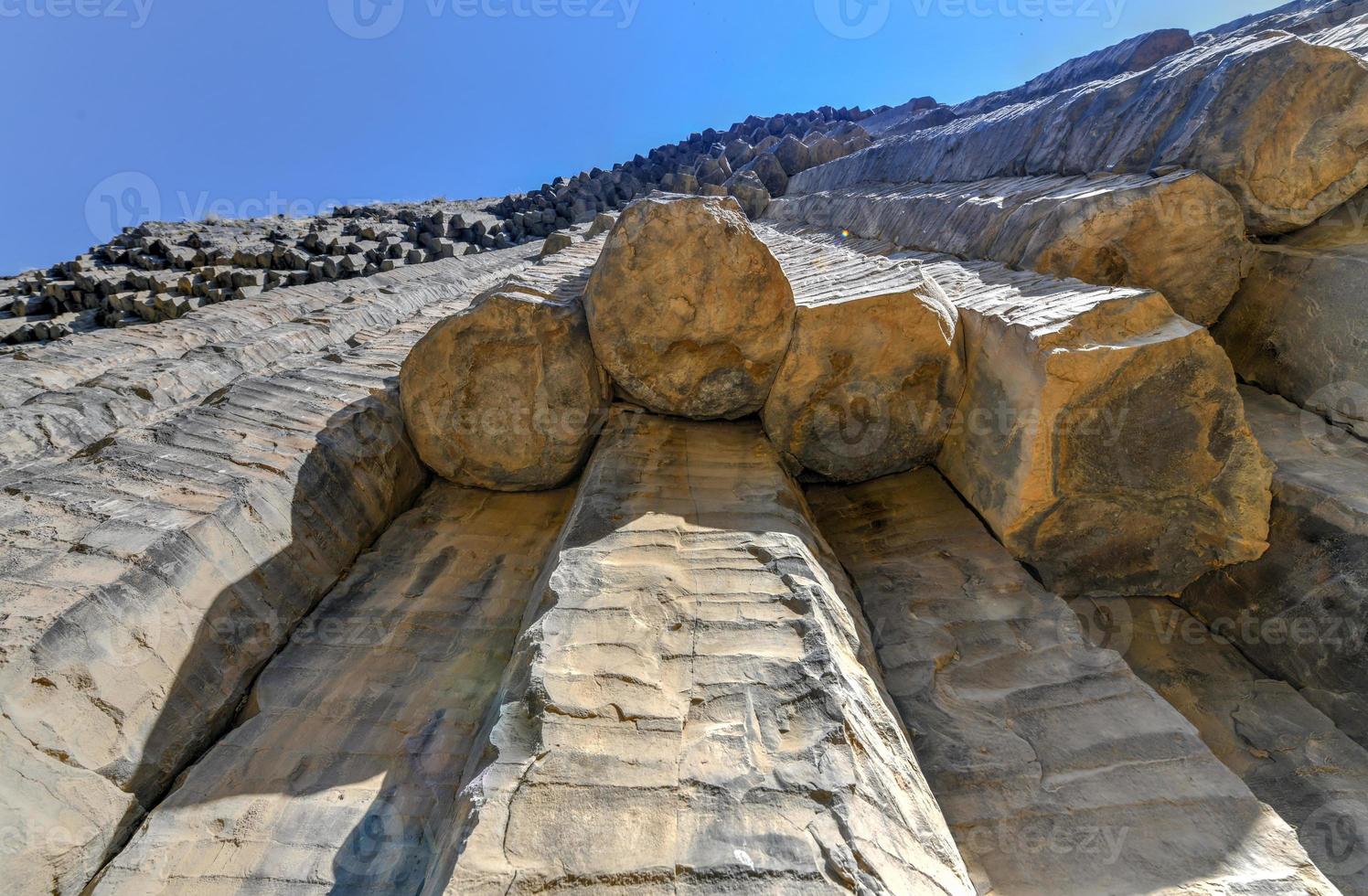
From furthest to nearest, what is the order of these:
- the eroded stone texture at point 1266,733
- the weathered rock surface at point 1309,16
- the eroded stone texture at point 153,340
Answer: the weathered rock surface at point 1309,16 → the eroded stone texture at point 153,340 → the eroded stone texture at point 1266,733

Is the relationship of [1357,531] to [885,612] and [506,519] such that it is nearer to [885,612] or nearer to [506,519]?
[885,612]

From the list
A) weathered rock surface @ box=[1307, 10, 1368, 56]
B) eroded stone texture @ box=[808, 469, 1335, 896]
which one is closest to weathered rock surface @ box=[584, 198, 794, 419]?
eroded stone texture @ box=[808, 469, 1335, 896]

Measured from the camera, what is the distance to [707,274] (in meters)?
2.73

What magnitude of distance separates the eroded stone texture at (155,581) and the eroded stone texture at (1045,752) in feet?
6.83

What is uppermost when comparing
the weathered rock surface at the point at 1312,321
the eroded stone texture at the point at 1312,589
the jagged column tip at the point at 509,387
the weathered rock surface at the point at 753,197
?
the weathered rock surface at the point at 753,197

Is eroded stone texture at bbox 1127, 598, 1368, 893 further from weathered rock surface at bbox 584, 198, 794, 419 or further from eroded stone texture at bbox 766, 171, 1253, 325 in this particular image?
weathered rock surface at bbox 584, 198, 794, 419

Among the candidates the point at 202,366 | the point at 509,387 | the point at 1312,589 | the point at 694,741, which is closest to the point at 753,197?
the point at 202,366

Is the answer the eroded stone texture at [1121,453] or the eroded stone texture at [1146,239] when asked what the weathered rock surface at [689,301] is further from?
the eroded stone texture at [1146,239]

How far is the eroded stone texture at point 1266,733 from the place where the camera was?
175 cm

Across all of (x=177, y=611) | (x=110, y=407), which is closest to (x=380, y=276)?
(x=110, y=407)

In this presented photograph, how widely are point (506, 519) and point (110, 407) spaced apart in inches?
121

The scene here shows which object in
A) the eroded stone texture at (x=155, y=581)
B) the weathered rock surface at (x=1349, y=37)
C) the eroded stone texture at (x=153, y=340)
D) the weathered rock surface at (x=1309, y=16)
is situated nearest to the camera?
the eroded stone texture at (x=155, y=581)

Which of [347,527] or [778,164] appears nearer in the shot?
[347,527]

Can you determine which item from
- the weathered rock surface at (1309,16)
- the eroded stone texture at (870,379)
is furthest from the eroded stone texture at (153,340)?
the weathered rock surface at (1309,16)
